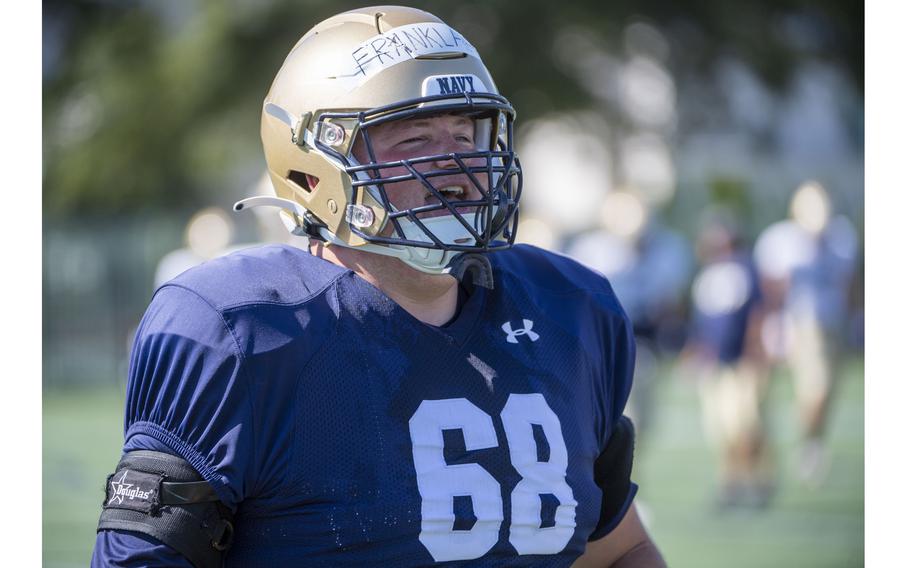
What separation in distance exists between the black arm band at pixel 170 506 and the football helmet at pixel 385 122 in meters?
0.49

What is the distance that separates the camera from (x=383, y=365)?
1957 millimetres

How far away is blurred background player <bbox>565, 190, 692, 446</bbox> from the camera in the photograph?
7.70m

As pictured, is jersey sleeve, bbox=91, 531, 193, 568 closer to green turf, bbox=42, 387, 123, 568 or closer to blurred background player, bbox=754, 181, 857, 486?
green turf, bbox=42, 387, 123, 568

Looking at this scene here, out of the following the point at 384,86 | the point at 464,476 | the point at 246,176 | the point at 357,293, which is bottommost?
the point at 464,476

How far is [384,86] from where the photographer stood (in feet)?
6.79

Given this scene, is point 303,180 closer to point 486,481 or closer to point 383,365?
point 383,365

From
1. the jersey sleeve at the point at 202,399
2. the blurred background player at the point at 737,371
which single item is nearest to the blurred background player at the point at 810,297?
the blurred background player at the point at 737,371

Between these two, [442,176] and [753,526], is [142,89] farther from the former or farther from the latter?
Result: [442,176]

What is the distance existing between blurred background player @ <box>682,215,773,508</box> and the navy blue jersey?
5.38 metres

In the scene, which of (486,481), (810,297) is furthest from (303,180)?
(810,297)

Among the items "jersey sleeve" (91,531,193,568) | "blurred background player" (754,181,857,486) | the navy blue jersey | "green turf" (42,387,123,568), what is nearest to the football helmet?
the navy blue jersey

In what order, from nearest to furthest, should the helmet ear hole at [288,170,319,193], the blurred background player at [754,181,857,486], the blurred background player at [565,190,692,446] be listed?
the helmet ear hole at [288,170,319,193] → the blurred background player at [565,190,692,446] → the blurred background player at [754,181,857,486]
